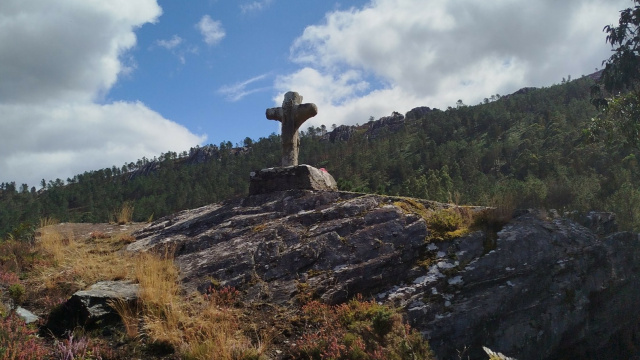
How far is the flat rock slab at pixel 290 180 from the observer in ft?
28.4

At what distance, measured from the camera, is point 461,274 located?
5832mm

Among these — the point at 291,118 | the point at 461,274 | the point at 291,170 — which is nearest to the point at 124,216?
the point at 291,170

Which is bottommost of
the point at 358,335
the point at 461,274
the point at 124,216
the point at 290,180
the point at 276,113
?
the point at 358,335

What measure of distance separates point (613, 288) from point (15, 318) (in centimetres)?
800

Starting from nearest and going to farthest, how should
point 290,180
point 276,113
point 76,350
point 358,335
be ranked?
point 76,350
point 358,335
point 290,180
point 276,113

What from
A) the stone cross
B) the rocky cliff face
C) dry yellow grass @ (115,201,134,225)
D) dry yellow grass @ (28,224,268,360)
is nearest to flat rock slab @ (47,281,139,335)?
dry yellow grass @ (28,224,268,360)

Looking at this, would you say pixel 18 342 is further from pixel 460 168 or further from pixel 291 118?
pixel 460 168

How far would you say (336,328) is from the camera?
502 centimetres

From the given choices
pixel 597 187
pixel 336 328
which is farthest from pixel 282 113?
pixel 597 187

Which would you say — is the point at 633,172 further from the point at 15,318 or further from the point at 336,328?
the point at 15,318

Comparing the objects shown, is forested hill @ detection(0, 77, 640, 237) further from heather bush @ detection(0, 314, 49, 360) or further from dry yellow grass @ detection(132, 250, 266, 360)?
heather bush @ detection(0, 314, 49, 360)

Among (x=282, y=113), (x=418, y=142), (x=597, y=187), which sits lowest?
(x=597, y=187)

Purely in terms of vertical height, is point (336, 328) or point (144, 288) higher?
point (144, 288)

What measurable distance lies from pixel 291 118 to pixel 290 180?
5.73 ft
